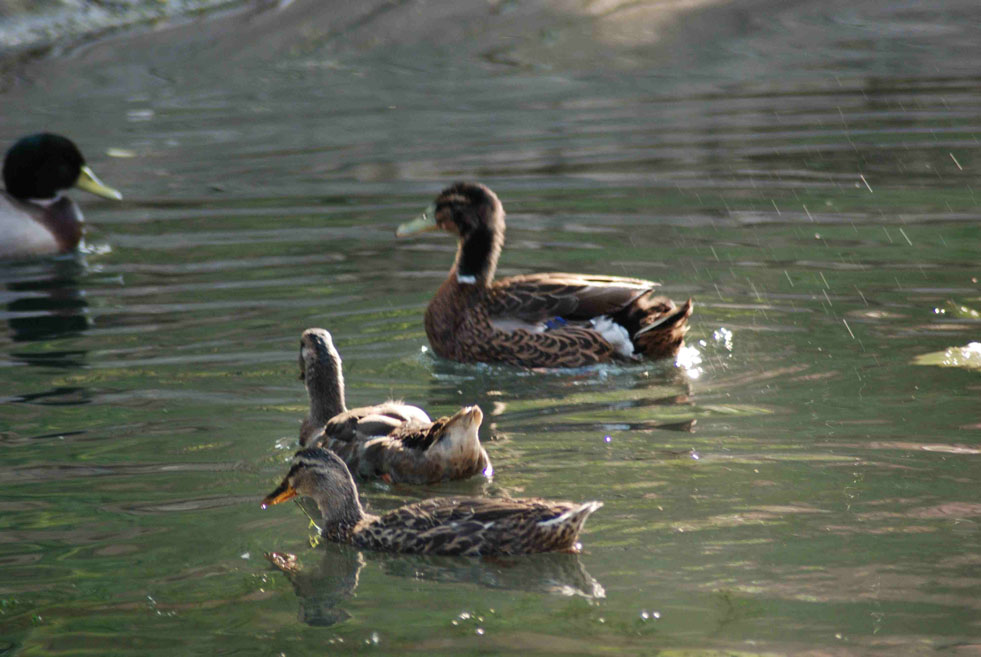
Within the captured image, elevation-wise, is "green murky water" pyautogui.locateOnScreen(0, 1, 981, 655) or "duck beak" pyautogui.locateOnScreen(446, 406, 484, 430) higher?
"duck beak" pyautogui.locateOnScreen(446, 406, 484, 430)

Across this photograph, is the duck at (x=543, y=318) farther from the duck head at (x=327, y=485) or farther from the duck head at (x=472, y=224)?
the duck head at (x=327, y=485)

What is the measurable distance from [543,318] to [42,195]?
267 inches

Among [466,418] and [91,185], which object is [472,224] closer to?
[466,418]

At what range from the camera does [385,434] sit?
741cm

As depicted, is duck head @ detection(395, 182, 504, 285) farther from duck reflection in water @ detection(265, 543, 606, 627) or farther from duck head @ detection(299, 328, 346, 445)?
duck reflection in water @ detection(265, 543, 606, 627)

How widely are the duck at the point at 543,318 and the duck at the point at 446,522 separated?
8.91 feet

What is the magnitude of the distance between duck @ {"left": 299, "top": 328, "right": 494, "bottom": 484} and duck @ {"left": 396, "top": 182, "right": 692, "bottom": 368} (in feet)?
4.48

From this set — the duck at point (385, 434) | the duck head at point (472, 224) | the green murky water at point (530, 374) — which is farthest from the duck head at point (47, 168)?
the duck at point (385, 434)

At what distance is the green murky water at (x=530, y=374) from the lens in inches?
228

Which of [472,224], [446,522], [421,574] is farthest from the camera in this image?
[472,224]

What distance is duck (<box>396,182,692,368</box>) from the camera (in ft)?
29.9

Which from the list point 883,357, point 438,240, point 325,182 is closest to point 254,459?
point 883,357

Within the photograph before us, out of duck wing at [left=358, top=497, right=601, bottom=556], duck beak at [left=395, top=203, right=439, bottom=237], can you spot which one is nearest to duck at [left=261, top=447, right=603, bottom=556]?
duck wing at [left=358, top=497, right=601, bottom=556]

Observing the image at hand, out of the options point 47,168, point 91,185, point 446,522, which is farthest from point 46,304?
point 446,522
